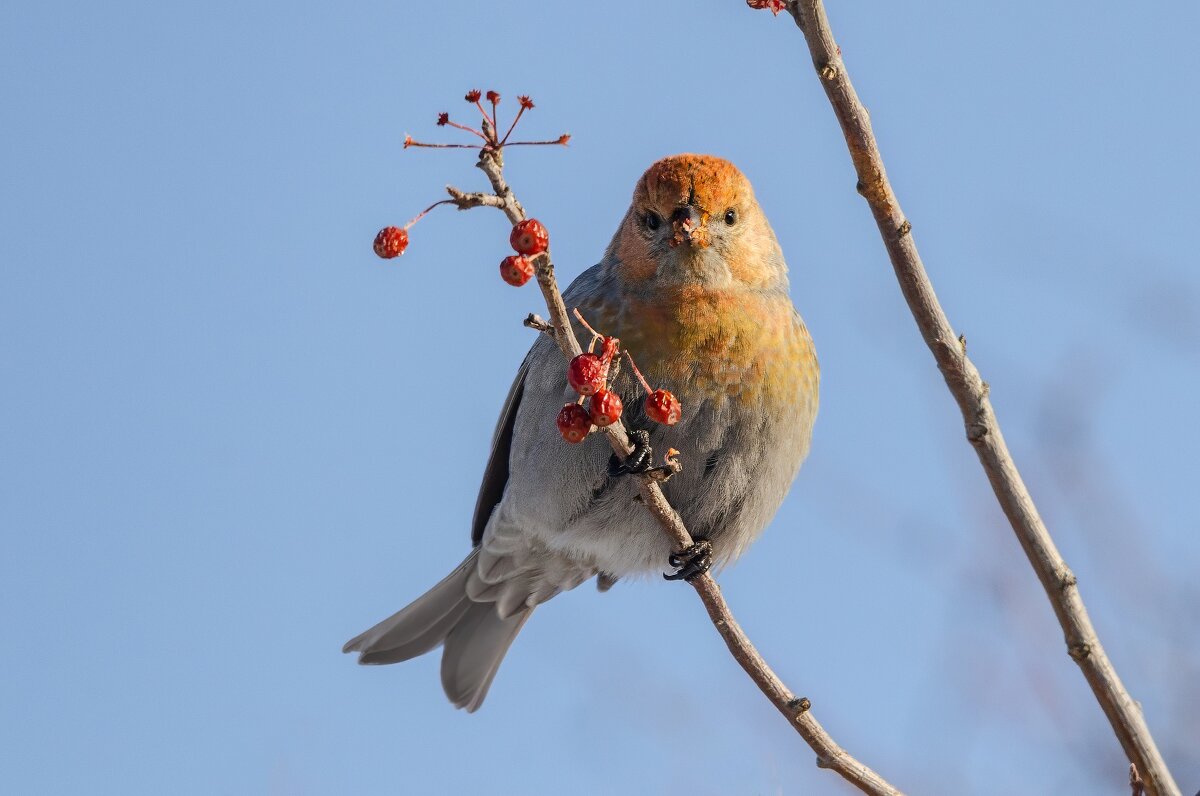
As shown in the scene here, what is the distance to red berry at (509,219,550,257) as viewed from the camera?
2748mm

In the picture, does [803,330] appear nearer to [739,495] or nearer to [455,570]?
[739,495]

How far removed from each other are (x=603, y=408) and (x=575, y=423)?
0.11m

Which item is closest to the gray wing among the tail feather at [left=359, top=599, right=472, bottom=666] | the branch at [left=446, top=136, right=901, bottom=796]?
the tail feather at [left=359, top=599, right=472, bottom=666]

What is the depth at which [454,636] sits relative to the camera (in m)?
6.28

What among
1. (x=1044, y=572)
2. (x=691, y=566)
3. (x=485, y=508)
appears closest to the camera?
(x=1044, y=572)

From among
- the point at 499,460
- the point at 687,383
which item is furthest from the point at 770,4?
the point at 499,460

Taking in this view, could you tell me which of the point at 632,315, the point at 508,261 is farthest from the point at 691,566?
the point at 508,261

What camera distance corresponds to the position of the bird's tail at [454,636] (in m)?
6.12

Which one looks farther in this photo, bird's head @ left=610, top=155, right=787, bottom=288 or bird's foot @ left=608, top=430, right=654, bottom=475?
bird's head @ left=610, top=155, right=787, bottom=288

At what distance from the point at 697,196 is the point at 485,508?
1.73 metres

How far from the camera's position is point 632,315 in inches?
188

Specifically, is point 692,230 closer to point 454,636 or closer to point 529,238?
point 529,238

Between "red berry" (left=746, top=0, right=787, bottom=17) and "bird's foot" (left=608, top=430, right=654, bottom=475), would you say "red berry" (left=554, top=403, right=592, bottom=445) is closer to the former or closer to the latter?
"bird's foot" (left=608, top=430, right=654, bottom=475)

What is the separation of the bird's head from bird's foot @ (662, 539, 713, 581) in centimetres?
94
